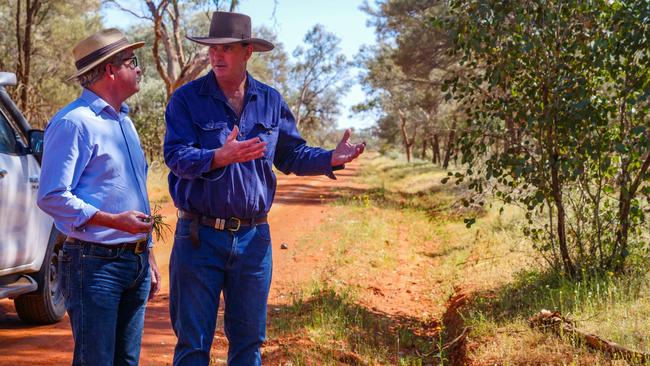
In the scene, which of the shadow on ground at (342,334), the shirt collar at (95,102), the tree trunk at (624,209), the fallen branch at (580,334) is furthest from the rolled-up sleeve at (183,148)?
the tree trunk at (624,209)

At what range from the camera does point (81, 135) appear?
321cm

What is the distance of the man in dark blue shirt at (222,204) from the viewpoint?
3688mm

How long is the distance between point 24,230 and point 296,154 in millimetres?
2808

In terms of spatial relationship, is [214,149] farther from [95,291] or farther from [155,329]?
[155,329]

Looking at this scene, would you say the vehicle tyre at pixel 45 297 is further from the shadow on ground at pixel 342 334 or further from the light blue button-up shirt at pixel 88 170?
the light blue button-up shirt at pixel 88 170

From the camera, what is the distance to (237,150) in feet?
11.1

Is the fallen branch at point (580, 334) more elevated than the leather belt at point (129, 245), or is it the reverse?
the leather belt at point (129, 245)

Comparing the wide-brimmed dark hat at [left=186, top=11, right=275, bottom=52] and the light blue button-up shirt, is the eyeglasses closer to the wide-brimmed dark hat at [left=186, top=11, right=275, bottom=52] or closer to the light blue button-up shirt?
the light blue button-up shirt

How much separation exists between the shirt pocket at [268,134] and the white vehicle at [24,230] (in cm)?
253

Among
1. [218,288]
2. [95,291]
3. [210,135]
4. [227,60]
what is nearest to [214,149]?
[210,135]

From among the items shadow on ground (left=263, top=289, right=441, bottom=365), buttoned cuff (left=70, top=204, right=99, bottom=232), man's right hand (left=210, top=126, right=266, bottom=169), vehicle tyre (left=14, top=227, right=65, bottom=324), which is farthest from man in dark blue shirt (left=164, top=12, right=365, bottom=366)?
vehicle tyre (left=14, top=227, right=65, bottom=324)

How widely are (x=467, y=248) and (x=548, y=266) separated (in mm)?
3306

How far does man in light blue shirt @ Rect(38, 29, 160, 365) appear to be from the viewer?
317cm

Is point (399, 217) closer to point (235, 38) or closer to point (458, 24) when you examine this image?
point (458, 24)
